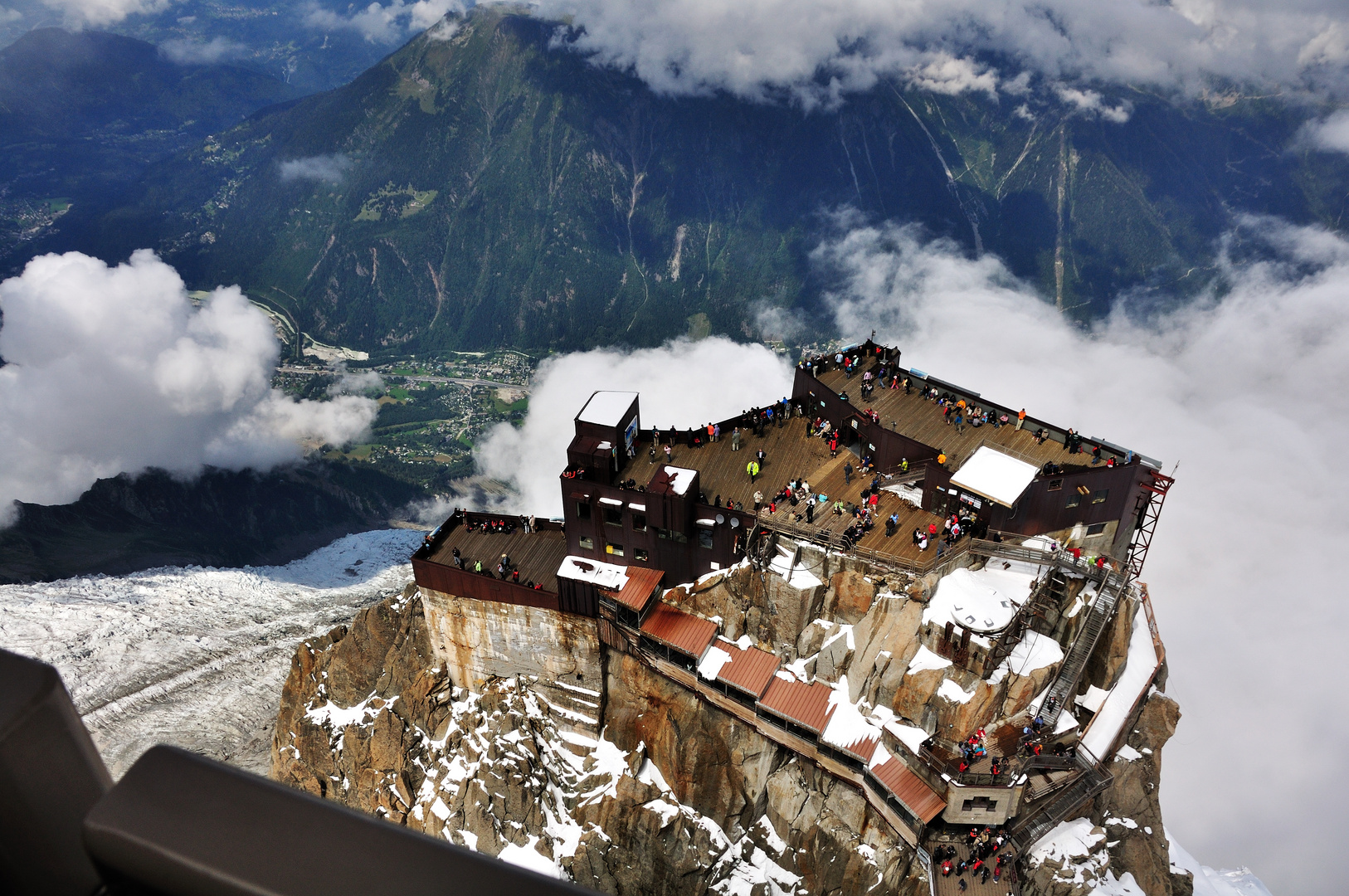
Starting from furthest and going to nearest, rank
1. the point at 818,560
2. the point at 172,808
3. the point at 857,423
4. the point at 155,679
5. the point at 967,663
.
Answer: the point at 155,679, the point at 857,423, the point at 818,560, the point at 967,663, the point at 172,808

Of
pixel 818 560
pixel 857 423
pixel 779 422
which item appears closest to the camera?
pixel 818 560

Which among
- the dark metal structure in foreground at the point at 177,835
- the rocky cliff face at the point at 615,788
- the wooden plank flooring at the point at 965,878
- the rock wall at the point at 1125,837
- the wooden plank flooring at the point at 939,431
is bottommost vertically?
the rocky cliff face at the point at 615,788

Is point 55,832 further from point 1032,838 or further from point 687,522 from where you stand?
point 1032,838

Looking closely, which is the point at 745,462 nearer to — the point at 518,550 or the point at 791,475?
the point at 791,475

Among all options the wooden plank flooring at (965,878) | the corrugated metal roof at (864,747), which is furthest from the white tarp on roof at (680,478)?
the wooden plank flooring at (965,878)

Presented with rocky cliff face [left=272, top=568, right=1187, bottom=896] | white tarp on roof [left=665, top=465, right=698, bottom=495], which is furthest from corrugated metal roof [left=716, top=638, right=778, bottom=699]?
white tarp on roof [left=665, top=465, right=698, bottom=495]

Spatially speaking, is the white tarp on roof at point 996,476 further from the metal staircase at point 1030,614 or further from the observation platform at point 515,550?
the observation platform at point 515,550

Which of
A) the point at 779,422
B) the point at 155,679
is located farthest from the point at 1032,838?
the point at 155,679
